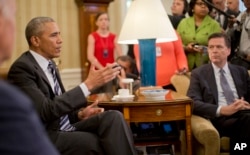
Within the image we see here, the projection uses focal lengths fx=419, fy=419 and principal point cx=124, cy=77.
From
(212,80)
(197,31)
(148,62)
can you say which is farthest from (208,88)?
(197,31)

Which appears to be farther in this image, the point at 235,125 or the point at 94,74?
the point at 235,125

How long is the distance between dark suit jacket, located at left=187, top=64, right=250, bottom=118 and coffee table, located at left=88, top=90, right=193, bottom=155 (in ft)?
0.51

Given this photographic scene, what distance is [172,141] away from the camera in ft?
9.53

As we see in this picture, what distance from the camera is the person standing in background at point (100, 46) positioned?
4.51 meters

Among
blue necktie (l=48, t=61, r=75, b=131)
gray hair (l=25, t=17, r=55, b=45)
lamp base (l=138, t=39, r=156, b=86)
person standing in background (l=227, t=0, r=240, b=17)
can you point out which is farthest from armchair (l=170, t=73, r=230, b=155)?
person standing in background (l=227, t=0, r=240, b=17)

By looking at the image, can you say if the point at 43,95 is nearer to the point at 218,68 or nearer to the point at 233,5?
the point at 218,68

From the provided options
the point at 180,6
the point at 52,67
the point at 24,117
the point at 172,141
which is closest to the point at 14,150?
the point at 24,117

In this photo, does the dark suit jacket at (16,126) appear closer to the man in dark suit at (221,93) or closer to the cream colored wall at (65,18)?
the man in dark suit at (221,93)

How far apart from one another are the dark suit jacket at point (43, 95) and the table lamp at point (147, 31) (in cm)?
96

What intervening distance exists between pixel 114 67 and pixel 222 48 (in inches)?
44.4

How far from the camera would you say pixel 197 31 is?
3707 millimetres

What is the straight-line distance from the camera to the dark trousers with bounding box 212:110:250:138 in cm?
276

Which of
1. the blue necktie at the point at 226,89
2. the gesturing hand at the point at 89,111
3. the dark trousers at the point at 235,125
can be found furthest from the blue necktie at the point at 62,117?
the blue necktie at the point at 226,89

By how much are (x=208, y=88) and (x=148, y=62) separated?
0.46m
